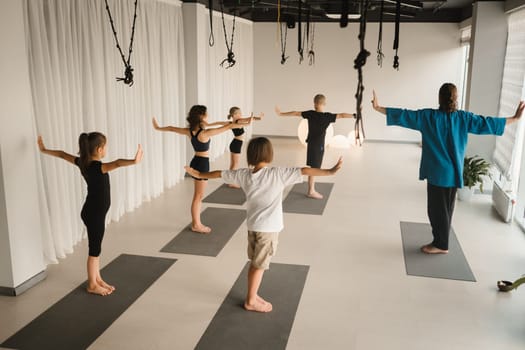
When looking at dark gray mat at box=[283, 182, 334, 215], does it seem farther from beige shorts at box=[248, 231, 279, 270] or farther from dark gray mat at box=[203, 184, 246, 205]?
beige shorts at box=[248, 231, 279, 270]

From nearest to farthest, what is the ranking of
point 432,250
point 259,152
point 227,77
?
point 259,152
point 432,250
point 227,77

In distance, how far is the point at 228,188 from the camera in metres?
7.02

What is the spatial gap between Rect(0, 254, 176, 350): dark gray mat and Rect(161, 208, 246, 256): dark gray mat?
371 millimetres

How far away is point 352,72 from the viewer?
11008 mm

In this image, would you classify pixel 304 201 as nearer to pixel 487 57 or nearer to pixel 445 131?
pixel 445 131

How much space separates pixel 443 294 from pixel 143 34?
169 inches

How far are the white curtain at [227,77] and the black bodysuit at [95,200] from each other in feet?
16.1

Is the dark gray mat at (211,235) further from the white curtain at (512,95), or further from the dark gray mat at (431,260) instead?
the white curtain at (512,95)

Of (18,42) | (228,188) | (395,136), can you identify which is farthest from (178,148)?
(395,136)

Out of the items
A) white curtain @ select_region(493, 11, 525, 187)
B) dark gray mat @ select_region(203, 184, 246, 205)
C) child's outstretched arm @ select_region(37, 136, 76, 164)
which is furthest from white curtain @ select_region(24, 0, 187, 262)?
white curtain @ select_region(493, 11, 525, 187)

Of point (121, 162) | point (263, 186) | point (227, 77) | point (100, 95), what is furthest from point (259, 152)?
point (227, 77)

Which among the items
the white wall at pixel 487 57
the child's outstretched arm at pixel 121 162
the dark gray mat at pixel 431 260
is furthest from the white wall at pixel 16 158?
the white wall at pixel 487 57

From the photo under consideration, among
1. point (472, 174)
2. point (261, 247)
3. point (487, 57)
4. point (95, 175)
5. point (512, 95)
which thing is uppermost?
point (487, 57)

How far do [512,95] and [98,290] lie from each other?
4992mm
